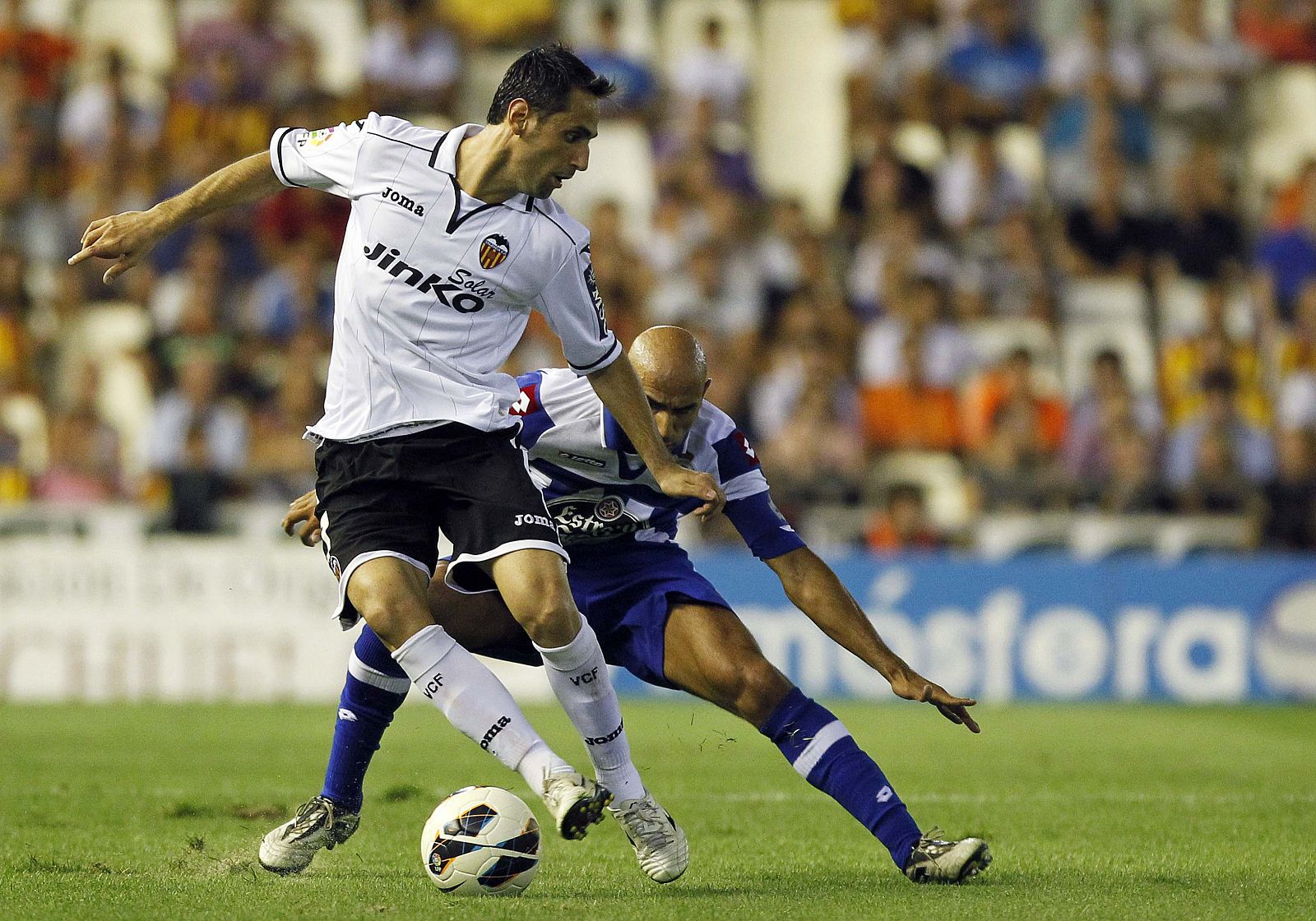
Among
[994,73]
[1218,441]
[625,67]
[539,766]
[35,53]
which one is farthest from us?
[994,73]

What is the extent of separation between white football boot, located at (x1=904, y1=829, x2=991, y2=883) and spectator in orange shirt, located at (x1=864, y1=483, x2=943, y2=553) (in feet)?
26.4

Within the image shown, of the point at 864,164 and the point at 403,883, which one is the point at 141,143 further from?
the point at 403,883

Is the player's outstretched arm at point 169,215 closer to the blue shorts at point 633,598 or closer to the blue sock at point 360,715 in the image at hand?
the blue sock at point 360,715

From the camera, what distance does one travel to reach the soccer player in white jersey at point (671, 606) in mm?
5934

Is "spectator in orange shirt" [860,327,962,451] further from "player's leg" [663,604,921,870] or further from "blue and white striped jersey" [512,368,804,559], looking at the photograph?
"player's leg" [663,604,921,870]

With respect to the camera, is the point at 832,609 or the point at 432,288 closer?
the point at 432,288

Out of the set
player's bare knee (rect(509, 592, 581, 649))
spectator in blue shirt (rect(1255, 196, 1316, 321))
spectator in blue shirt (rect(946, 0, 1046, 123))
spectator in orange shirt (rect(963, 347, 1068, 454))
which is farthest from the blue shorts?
spectator in blue shirt (rect(946, 0, 1046, 123))

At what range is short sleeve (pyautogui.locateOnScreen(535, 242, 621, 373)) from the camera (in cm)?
575

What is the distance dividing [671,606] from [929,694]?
1128 millimetres

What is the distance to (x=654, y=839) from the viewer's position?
5828mm

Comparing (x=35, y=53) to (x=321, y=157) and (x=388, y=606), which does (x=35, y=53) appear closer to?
(x=321, y=157)

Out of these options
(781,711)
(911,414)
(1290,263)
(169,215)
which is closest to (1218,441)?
(911,414)

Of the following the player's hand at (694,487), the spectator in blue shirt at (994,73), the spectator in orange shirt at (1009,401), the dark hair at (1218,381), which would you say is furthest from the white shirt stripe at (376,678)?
the spectator in blue shirt at (994,73)

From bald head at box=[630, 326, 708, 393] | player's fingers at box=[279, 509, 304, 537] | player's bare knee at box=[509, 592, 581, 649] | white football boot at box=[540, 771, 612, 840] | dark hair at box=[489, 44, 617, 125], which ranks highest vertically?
dark hair at box=[489, 44, 617, 125]
